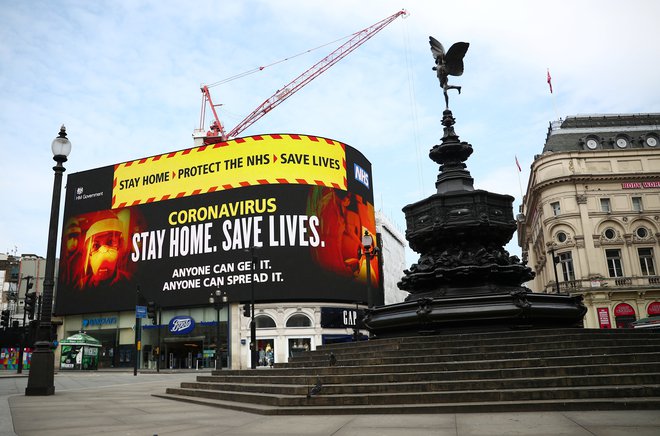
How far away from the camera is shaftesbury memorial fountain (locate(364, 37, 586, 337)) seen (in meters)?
11.9

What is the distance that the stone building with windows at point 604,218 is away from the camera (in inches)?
1825

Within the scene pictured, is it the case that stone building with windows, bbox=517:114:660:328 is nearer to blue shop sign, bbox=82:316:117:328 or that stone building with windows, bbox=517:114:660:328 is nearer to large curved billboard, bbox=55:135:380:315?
large curved billboard, bbox=55:135:380:315

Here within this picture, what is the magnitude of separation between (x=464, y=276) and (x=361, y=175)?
42931mm

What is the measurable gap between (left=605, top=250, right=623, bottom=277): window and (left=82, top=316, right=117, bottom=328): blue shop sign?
5040 cm

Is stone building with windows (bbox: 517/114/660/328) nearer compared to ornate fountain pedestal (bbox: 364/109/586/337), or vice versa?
ornate fountain pedestal (bbox: 364/109/586/337)

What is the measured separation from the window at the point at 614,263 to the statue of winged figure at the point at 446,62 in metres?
40.1

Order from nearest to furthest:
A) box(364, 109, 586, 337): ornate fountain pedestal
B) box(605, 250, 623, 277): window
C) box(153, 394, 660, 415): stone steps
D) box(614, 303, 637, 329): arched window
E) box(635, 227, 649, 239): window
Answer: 1. box(153, 394, 660, 415): stone steps
2. box(364, 109, 586, 337): ornate fountain pedestal
3. box(614, 303, 637, 329): arched window
4. box(605, 250, 623, 277): window
5. box(635, 227, 649, 239): window

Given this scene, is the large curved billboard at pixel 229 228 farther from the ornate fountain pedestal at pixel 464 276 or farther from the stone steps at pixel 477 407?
the stone steps at pixel 477 407

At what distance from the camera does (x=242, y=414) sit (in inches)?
376

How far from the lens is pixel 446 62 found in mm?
15898

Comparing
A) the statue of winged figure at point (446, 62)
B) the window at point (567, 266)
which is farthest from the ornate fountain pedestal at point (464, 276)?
the window at point (567, 266)

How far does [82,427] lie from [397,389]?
5356 millimetres

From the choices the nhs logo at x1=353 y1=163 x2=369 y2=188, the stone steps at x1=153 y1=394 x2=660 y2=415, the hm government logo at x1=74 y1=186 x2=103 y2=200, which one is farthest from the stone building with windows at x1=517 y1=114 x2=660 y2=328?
the hm government logo at x1=74 y1=186 x2=103 y2=200

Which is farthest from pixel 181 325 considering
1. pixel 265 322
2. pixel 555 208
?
pixel 555 208
